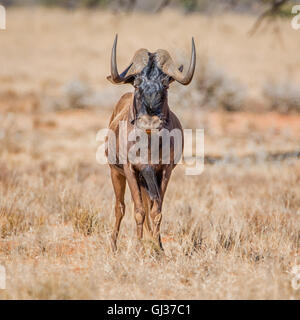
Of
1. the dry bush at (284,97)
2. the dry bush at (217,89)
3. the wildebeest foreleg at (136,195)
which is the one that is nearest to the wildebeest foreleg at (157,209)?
the wildebeest foreleg at (136,195)

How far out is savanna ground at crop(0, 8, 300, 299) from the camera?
16.6ft

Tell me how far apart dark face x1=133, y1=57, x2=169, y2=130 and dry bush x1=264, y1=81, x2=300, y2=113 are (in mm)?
15126

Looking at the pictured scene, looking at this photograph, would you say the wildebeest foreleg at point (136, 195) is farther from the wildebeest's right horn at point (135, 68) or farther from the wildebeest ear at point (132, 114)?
the wildebeest's right horn at point (135, 68)

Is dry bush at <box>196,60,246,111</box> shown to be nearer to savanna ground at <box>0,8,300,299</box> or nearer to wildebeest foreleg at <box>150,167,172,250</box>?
savanna ground at <box>0,8,300,299</box>

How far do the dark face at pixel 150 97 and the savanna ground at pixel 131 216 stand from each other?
1.30 meters

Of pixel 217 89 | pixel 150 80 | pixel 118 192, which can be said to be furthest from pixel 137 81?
pixel 217 89

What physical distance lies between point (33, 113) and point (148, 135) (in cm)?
1396

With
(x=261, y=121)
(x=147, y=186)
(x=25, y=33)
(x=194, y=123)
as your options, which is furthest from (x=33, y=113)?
(x=25, y=33)

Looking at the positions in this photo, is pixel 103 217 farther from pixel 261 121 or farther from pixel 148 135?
pixel 261 121

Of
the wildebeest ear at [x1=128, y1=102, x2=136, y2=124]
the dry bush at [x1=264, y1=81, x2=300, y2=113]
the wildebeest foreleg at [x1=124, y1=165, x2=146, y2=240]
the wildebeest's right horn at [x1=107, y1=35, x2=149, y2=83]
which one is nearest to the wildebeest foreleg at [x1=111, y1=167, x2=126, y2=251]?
the wildebeest foreleg at [x1=124, y1=165, x2=146, y2=240]

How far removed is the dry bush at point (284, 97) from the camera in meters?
20.0

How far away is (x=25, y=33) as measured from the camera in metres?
44.7

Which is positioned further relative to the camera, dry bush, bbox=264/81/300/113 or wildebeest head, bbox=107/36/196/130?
dry bush, bbox=264/81/300/113

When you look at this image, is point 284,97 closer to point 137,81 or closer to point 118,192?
point 118,192
